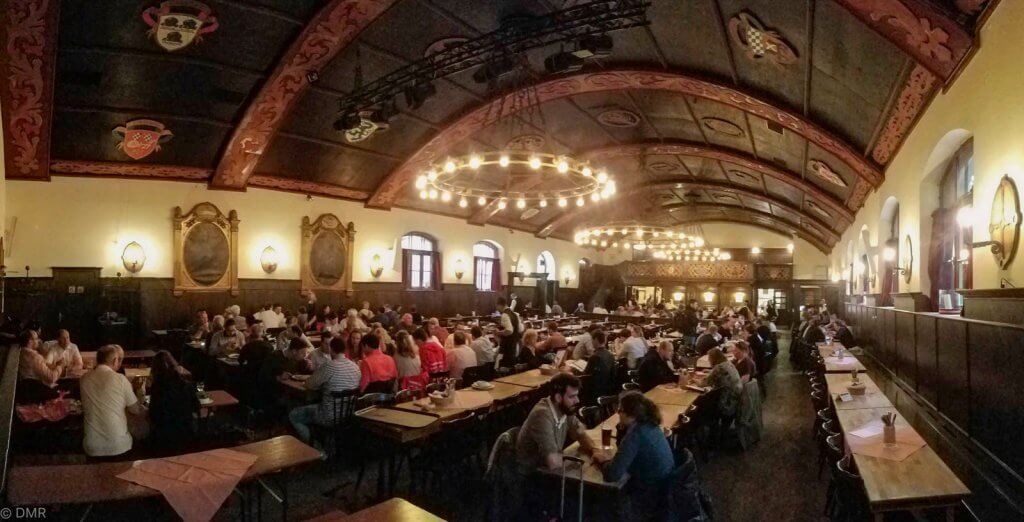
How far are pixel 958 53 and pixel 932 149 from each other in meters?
1.53

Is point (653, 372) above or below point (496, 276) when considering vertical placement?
below

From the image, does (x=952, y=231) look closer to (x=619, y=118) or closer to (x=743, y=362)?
(x=743, y=362)

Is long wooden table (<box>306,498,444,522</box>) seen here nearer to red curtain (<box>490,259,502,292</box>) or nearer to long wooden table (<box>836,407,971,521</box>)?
long wooden table (<box>836,407,971,521</box>)

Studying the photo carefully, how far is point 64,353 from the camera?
6.84m

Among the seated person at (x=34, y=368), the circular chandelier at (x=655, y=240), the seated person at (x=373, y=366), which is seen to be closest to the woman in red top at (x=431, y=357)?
the seated person at (x=373, y=366)

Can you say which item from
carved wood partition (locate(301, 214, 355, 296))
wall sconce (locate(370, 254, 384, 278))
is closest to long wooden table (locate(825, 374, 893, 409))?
carved wood partition (locate(301, 214, 355, 296))

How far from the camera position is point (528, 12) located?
869 cm

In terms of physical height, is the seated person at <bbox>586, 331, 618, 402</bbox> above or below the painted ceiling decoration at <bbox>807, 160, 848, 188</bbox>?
below

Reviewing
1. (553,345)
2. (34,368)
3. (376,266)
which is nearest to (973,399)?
(553,345)

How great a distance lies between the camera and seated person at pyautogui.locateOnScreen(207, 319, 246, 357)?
27.7ft

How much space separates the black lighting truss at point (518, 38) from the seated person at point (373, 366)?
4658 mm

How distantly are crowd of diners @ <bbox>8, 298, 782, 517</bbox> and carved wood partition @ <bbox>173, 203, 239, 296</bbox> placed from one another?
0.82m

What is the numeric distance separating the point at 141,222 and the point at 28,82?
11.8 feet

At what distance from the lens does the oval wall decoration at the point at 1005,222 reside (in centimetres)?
394
